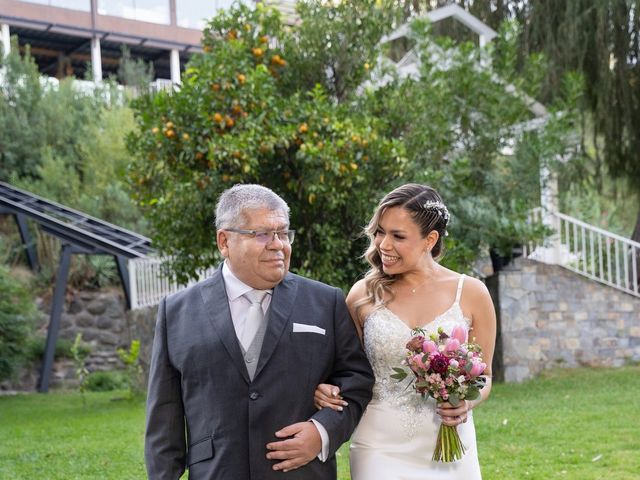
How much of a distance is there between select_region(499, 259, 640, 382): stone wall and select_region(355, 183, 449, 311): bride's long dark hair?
32.3 feet

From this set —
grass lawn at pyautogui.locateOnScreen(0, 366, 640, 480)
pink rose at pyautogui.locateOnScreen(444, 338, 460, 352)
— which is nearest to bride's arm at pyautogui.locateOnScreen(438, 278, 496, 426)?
pink rose at pyautogui.locateOnScreen(444, 338, 460, 352)

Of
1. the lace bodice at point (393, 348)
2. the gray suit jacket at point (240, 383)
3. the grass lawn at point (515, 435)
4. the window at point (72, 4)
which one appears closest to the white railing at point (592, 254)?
the grass lawn at point (515, 435)

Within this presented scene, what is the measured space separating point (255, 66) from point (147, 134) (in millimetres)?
1446

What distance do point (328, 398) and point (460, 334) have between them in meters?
0.61

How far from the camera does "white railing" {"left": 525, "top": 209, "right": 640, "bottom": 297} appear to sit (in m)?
14.6

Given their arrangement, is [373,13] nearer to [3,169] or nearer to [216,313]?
[216,313]

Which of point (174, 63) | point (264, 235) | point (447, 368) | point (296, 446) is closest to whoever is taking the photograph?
point (296, 446)

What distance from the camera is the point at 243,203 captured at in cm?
349

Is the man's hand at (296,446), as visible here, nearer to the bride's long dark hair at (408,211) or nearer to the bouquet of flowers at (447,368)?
the bouquet of flowers at (447,368)

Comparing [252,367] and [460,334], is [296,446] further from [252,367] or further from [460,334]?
[460,334]

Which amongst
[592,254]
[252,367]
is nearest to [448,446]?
[252,367]

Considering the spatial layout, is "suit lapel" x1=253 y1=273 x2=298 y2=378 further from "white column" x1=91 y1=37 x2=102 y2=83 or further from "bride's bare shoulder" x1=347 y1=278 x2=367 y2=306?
"white column" x1=91 y1=37 x2=102 y2=83

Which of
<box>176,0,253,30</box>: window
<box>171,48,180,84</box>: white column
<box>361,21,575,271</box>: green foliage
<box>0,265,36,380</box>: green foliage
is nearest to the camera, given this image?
<box>361,21,575,271</box>: green foliage

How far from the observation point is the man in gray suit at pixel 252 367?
132 inches
